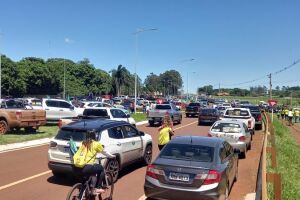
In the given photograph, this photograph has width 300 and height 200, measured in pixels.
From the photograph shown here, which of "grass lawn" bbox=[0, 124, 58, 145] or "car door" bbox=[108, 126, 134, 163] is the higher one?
"car door" bbox=[108, 126, 134, 163]

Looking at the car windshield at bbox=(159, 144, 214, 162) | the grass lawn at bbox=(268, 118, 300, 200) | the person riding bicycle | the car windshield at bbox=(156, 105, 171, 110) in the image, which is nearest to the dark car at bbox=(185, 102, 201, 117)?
the car windshield at bbox=(156, 105, 171, 110)

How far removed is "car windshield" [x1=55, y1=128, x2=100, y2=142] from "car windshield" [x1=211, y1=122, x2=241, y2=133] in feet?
24.1

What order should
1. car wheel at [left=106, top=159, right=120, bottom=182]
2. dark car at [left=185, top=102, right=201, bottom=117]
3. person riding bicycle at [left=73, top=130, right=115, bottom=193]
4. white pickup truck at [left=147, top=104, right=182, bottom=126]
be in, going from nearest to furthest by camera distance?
person riding bicycle at [left=73, top=130, right=115, bottom=193], car wheel at [left=106, top=159, right=120, bottom=182], white pickup truck at [left=147, top=104, right=182, bottom=126], dark car at [left=185, top=102, right=201, bottom=117]

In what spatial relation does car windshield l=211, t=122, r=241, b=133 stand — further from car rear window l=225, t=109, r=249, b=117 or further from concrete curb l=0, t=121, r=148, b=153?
car rear window l=225, t=109, r=249, b=117

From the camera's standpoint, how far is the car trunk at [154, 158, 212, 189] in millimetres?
8016

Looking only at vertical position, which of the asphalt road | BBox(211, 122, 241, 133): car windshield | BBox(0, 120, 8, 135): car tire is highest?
BBox(211, 122, 241, 133): car windshield

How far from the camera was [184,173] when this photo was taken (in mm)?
8094

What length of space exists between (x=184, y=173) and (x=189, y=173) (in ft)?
0.33

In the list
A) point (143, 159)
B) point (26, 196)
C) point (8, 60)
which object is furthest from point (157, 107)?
point (8, 60)

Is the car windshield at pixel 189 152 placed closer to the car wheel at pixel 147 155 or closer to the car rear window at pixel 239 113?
the car wheel at pixel 147 155

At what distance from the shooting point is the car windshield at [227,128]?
54.1ft

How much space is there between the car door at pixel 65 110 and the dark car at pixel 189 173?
20671 millimetres

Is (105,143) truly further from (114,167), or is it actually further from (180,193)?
(180,193)

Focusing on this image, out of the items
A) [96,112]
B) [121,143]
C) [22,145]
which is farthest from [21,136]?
[121,143]
